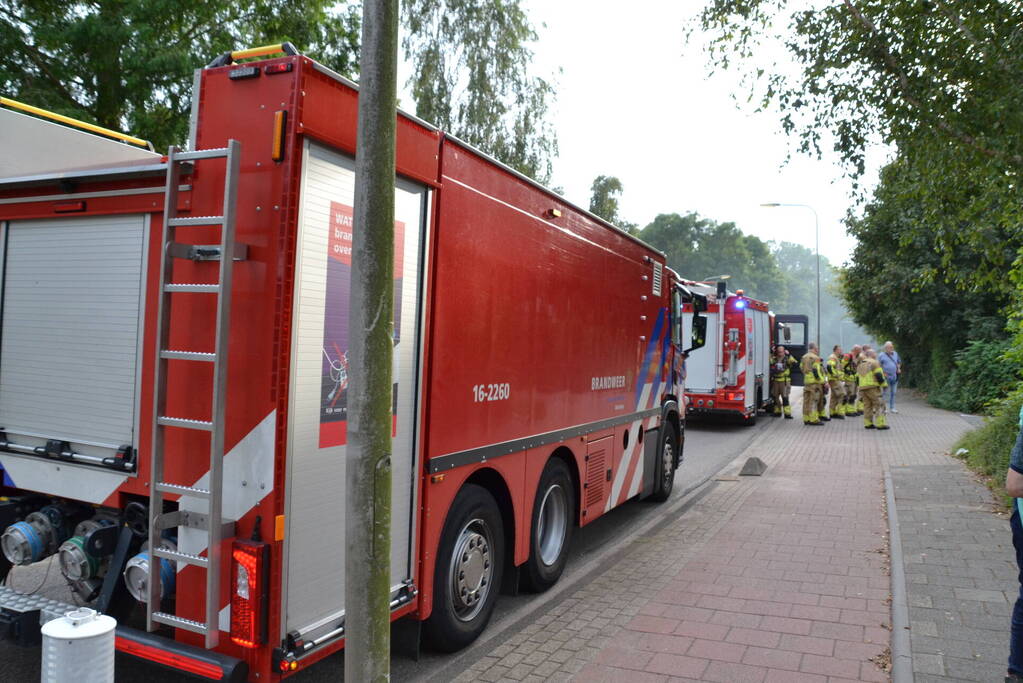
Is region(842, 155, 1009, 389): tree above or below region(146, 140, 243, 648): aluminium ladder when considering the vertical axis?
above

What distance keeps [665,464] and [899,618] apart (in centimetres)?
412

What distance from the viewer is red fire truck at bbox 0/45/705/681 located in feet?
10.5

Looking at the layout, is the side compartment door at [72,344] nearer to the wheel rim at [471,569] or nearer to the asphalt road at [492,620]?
the asphalt road at [492,620]

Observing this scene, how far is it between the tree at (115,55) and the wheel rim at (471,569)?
8.73m

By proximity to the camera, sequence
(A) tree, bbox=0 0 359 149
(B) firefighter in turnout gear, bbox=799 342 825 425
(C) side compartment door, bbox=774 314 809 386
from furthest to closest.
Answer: (C) side compartment door, bbox=774 314 809 386 < (B) firefighter in turnout gear, bbox=799 342 825 425 < (A) tree, bbox=0 0 359 149

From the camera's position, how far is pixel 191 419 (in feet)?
11.0

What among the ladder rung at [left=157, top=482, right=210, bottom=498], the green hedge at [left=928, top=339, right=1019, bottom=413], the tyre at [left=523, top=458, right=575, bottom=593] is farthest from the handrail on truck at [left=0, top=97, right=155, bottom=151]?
the green hedge at [left=928, top=339, right=1019, bottom=413]

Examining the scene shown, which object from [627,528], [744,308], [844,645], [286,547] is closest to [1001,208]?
[627,528]

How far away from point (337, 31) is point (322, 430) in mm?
12219

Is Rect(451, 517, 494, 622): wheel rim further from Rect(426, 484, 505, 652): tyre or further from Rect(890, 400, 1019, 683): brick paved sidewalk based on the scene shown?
Rect(890, 400, 1019, 683): brick paved sidewalk

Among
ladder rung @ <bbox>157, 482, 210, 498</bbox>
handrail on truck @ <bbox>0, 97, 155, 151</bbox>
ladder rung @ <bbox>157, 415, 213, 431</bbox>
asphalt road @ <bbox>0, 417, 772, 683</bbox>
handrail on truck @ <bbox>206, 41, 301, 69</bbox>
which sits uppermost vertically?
handrail on truck @ <bbox>0, 97, 155, 151</bbox>

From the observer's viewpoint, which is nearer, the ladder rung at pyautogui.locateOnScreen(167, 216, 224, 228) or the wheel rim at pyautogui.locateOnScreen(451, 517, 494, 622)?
the ladder rung at pyautogui.locateOnScreen(167, 216, 224, 228)

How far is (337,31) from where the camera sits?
542 inches

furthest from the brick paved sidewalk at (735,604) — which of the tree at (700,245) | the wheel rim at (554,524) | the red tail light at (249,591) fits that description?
the tree at (700,245)
